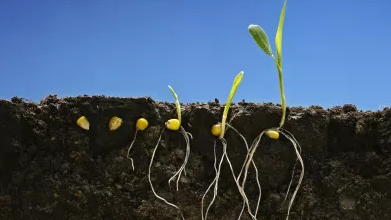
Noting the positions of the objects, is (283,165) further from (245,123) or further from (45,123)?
(45,123)

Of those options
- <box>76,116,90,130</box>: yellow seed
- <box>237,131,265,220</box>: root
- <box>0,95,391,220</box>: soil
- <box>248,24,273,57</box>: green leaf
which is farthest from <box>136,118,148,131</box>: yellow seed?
<box>248,24,273,57</box>: green leaf

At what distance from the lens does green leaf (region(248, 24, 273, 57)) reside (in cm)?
158

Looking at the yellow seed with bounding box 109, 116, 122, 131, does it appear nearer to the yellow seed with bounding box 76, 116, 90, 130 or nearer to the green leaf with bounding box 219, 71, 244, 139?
the yellow seed with bounding box 76, 116, 90, 130

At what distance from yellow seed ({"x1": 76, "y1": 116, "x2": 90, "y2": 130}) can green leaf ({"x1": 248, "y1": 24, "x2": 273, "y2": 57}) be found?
650 mm

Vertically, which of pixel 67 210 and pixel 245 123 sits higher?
pixel 245 123

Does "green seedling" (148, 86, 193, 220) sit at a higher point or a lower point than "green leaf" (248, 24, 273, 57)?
lower

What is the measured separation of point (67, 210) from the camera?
1.64m

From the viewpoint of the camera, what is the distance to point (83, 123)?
1.62m

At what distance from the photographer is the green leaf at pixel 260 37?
158 cm

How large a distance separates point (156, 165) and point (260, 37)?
575 mm

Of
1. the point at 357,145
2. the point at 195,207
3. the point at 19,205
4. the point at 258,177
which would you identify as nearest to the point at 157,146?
the point at 195,207

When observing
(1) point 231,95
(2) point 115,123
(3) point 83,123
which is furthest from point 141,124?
(1) point 231,95

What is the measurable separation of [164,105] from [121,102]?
0.15 metres

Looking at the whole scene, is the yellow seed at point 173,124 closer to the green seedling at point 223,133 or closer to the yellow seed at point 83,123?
the green seedling at point 223,133
